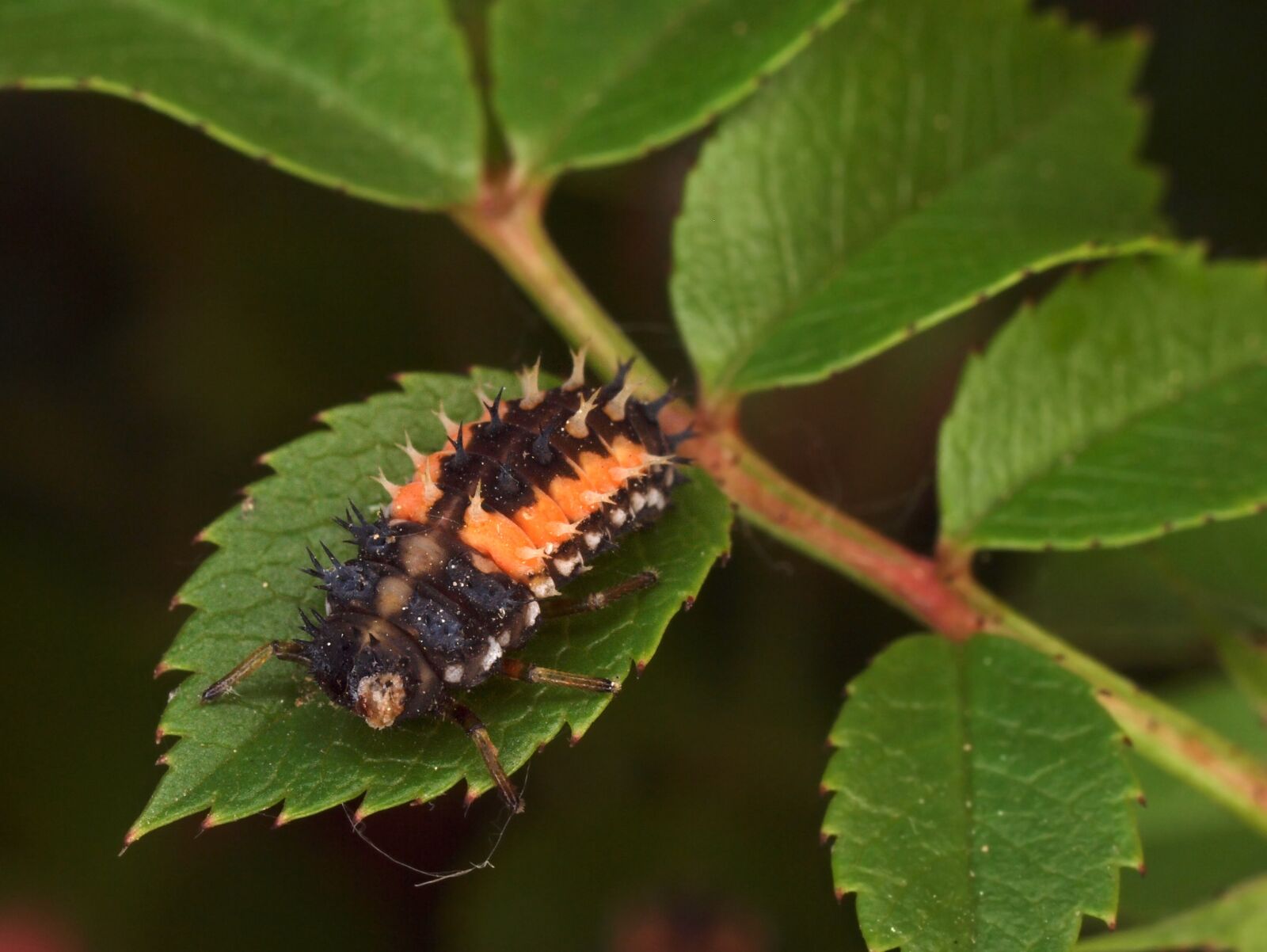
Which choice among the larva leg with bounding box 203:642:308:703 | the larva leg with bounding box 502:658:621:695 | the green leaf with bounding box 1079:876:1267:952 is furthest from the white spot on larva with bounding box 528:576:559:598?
the green leaf with bounding box 1079:876:1267:952

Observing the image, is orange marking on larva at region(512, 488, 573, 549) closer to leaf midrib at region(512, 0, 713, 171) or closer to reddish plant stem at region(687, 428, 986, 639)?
reddish plant stem at region(687, 428, 986, 639)

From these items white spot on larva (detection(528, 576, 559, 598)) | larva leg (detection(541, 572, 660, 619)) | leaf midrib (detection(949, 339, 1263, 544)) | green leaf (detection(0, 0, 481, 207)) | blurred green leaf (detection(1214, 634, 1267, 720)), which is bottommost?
blurred green leaf (detection(1214, 634, 1267, 720))

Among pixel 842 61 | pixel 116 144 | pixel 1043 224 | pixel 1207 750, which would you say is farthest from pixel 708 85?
pixel 116 144

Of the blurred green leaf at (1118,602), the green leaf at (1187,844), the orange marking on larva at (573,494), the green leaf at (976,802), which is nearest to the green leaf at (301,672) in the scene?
the orange marking on larva at (573,494)

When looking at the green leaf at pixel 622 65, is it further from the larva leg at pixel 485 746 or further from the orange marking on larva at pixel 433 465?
the larva leg at pixel 485 746

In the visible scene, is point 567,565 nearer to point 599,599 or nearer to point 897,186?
point 599,599

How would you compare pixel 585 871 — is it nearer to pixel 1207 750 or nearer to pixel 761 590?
pixel 761 590
